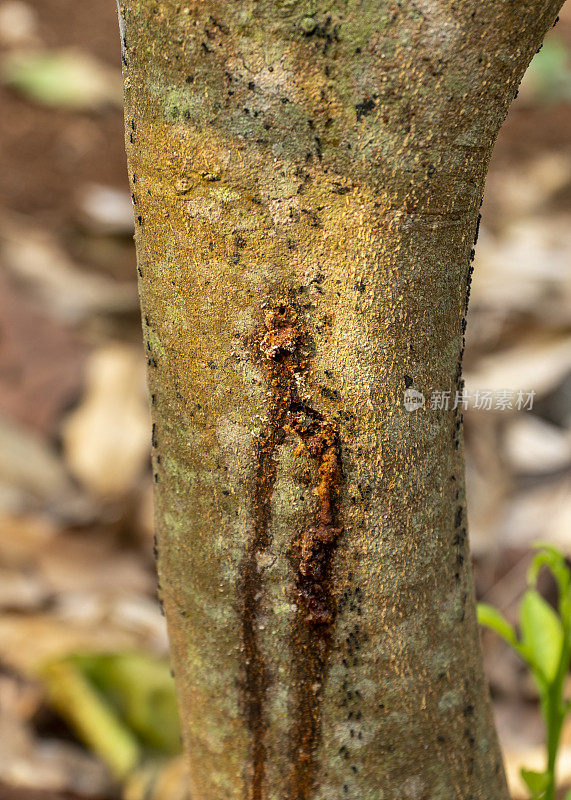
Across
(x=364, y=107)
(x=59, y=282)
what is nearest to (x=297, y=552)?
(x=364, y=107)

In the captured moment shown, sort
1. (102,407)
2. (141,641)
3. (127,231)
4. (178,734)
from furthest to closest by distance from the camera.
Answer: (127,231), (102,407), (141,641), (178,734)

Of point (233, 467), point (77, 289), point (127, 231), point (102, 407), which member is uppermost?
point (127, 231)

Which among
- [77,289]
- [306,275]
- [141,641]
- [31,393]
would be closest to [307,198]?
[306,275]

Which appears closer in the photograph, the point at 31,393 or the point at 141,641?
the point at 141,641

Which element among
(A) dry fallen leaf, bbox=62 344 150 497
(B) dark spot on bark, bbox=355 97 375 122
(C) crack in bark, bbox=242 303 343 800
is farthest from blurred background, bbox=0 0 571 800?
(B) dark spot on bark, bbox=355 97 375 122

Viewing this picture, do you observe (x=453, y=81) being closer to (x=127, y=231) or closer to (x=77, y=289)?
(x=77, y=289)

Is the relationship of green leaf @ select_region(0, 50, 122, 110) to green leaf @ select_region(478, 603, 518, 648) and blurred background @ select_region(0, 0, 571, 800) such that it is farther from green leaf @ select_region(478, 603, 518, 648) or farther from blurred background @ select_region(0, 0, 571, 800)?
green leaf @ select_region(478, 603, 518, 648)
